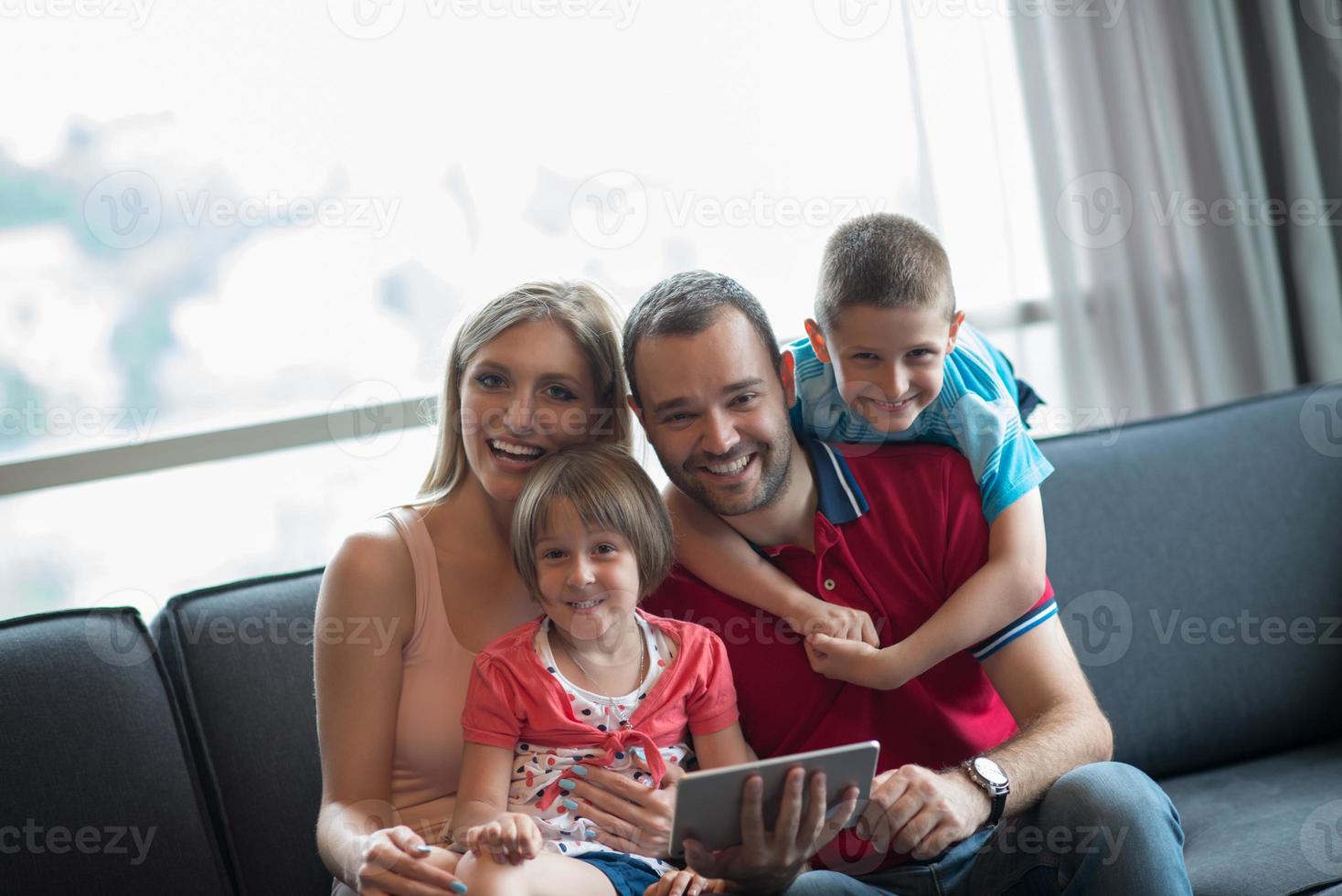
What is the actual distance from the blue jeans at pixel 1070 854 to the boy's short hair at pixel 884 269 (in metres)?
0.73

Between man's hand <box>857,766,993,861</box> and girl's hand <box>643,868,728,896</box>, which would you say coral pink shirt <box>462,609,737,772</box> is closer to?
girl's hand <box>643,868,728,896</box>

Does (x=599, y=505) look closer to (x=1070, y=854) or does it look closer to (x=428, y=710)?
(x=428, y=710)

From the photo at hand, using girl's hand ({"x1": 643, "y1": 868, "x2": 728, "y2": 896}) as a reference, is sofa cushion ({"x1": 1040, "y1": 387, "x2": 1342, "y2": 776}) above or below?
above

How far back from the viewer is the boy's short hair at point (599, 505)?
159cm

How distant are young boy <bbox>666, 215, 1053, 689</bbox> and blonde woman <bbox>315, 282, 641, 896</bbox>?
10.6 inches

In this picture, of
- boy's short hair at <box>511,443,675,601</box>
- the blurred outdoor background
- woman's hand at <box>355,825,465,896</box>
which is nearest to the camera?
woman's hand at <box>355,825,465,896</box>

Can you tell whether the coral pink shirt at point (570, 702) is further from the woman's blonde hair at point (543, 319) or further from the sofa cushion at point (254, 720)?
the sofa cushion at point (254, 720)

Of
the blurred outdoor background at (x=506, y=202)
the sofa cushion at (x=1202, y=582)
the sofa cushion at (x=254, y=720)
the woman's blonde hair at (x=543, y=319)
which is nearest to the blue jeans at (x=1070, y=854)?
the sofa cushion at (x=1202, y=582)

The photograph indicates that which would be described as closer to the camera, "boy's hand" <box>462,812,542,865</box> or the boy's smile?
"boy's hand" <box>462,812,542,865</box>

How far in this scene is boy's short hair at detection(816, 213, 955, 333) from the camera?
1715mm

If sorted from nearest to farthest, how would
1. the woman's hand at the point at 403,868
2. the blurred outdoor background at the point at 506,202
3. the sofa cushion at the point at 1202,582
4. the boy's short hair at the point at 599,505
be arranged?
1. the woman's hand at the point at 403,868
2. the boy's short hair at the point at 599,505
3. the sofa cushion at the point at 1202,582
4. the blurred outdoor background at the point at 506,202

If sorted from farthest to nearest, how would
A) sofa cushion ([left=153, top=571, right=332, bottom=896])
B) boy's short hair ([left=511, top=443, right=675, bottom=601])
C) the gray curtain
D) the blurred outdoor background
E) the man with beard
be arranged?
the gray curtain → the blurred outdoor background → sofa cushion ([left=153, top=571, right=332, bottom=896]) → boy's short hair ([left=511, top=443, right=675, bottom=601]) → the man with beard

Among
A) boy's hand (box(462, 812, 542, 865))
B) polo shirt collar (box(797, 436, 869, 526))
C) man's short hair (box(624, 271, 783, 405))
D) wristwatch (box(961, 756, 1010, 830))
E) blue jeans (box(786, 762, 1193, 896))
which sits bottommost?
blue jeans (box(786, 762, 1193, 896))

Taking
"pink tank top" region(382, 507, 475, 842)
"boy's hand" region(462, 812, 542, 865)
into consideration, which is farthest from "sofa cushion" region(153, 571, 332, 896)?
"boy's hand" region(462, 812, 542, 865)
